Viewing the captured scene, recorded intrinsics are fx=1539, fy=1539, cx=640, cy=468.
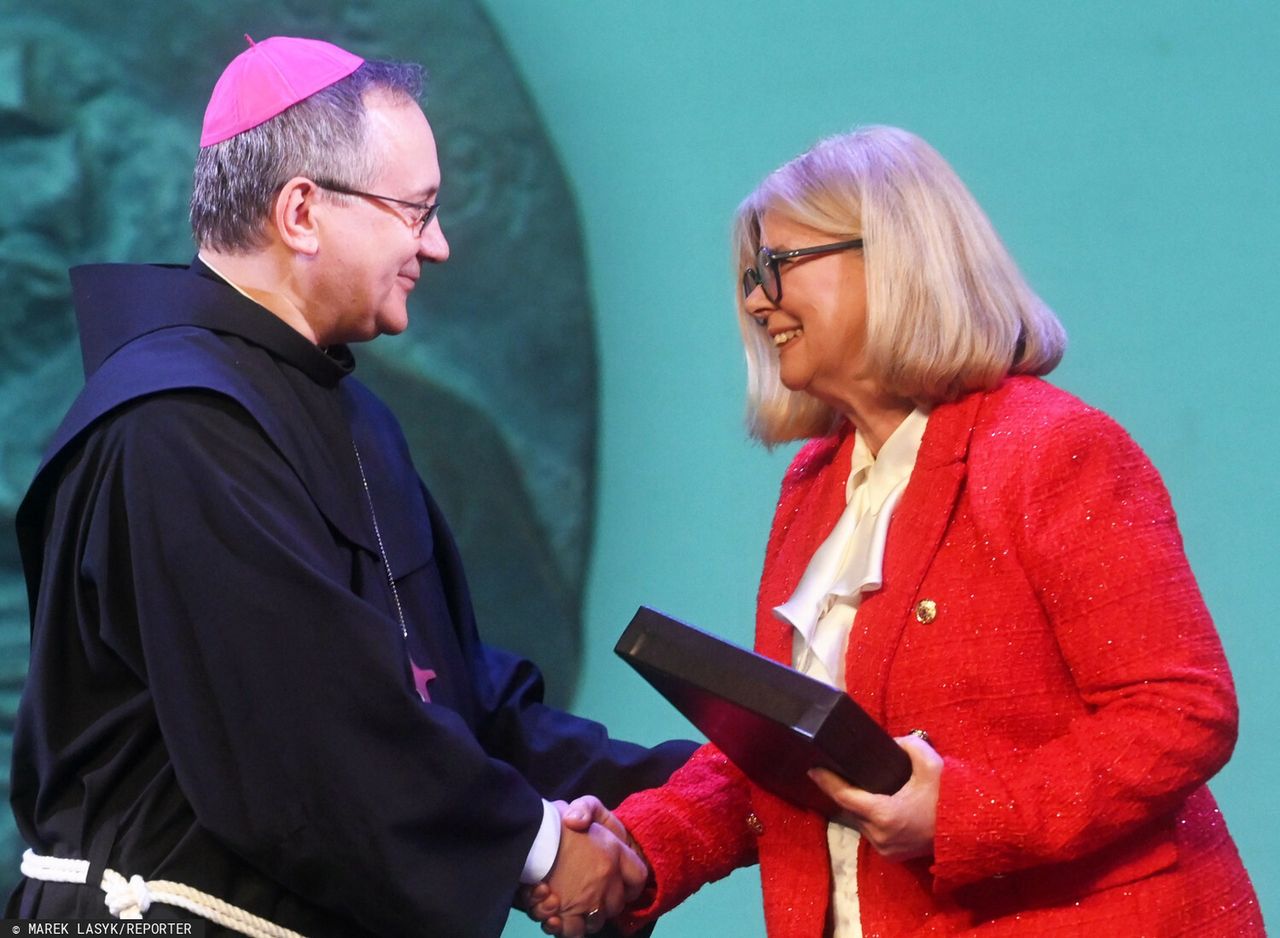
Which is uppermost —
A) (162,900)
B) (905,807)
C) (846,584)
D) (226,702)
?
(846,584)

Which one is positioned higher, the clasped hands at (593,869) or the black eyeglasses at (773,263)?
the black eyeglasses at (773,263)

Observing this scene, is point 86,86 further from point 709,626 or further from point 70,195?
point 709,626

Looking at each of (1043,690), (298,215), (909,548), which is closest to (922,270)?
(909,548)

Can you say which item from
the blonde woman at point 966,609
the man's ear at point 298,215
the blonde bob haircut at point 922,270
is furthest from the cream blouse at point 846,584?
the man's ear at point 298,215

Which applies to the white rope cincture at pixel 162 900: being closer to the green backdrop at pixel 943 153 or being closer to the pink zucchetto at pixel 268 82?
the pink zucchetto at pixel 268 82

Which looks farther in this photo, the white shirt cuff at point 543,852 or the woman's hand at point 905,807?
the white shirt cuff at point 543,852

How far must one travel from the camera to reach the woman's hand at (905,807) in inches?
76.8

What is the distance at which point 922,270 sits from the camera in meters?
2.18

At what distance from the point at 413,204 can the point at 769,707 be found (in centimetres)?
109

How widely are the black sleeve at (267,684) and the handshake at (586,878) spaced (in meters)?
0.22

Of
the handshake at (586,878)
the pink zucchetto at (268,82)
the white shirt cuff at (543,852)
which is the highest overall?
the pink zucchetto at (268,82)

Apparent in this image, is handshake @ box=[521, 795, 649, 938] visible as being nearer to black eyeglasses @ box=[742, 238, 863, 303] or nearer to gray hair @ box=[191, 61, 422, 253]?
black eyeglasses @ box=[742, 238, 863, 303]

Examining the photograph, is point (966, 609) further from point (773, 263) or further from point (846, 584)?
point (773, 263)

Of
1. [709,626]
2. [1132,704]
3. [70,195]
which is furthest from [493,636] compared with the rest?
[1132,704]
